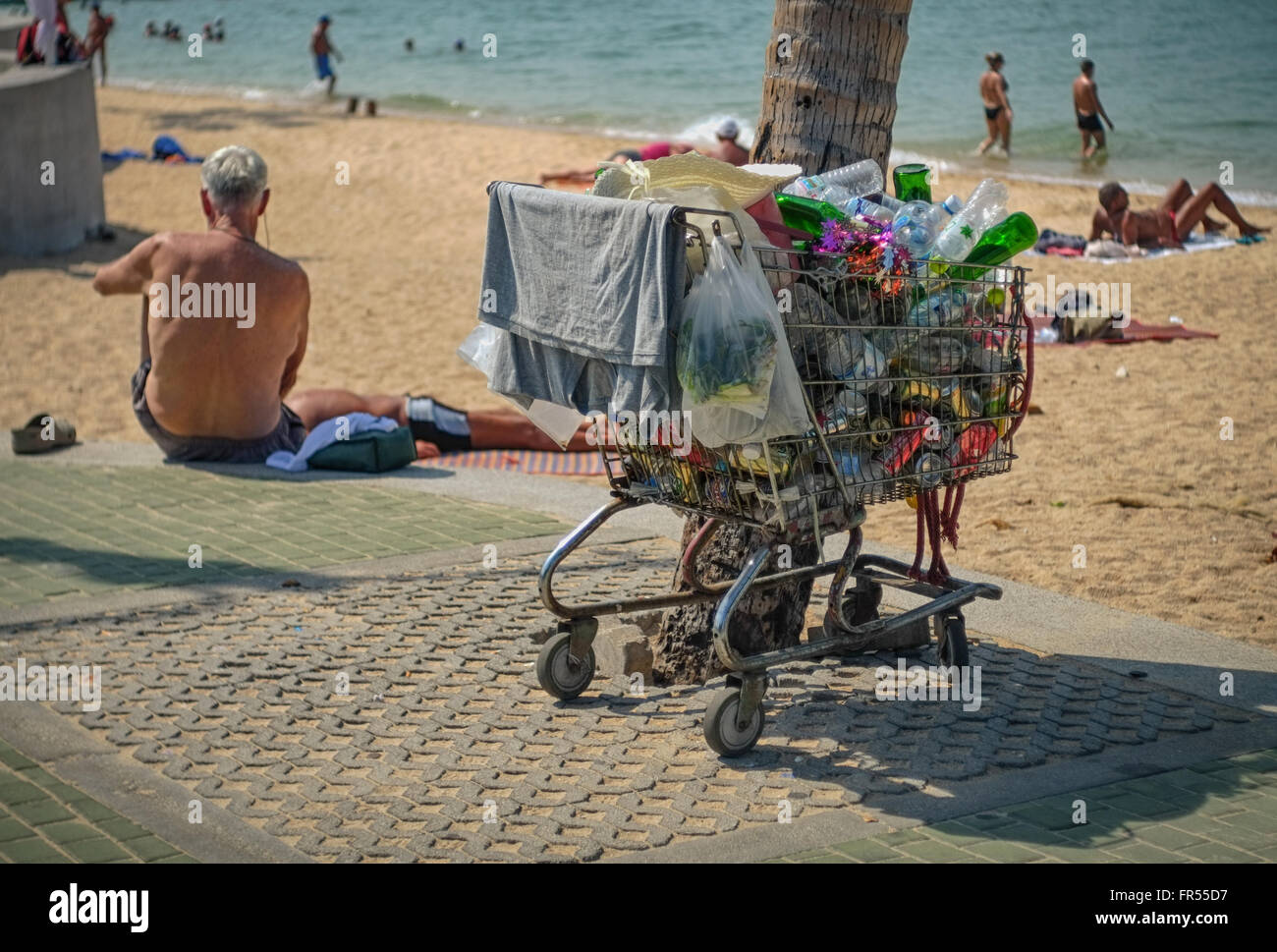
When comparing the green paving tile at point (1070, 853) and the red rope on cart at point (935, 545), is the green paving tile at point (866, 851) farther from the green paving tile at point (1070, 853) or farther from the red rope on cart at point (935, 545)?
the red rope on cart at point (935, 545)

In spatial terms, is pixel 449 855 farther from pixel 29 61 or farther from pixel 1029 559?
pixel 29 61

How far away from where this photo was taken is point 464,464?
8.56 metres

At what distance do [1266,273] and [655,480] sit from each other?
39.5ft

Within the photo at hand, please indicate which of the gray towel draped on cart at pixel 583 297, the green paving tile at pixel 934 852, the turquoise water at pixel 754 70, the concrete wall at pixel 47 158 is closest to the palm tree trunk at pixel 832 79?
the gray towel draped on cart at pixel 583 297

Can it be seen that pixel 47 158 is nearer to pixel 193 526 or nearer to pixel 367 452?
pixel 367 452

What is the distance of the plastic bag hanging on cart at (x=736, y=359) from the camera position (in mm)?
3928

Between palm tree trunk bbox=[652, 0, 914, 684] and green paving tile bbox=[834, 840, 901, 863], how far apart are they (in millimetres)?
1323

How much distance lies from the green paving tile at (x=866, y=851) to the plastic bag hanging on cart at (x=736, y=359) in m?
1.15

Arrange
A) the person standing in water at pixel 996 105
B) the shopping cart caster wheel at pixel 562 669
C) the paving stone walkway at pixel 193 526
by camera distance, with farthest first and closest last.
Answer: the person standing in water at pixel 996 105, the paving stone walkway at pixel 193 526, the shopping cart caster wheel at pixel 562 669

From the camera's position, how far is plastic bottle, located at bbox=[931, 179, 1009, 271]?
15.1 ft

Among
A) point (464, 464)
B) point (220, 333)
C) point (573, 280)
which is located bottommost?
point (464, 464)

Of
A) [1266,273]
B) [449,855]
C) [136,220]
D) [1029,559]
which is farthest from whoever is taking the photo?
[136,220]

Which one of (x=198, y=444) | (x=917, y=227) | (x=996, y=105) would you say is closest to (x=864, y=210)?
(x=917, y=227)

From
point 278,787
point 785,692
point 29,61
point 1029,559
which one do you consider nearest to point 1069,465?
point 1029,559
